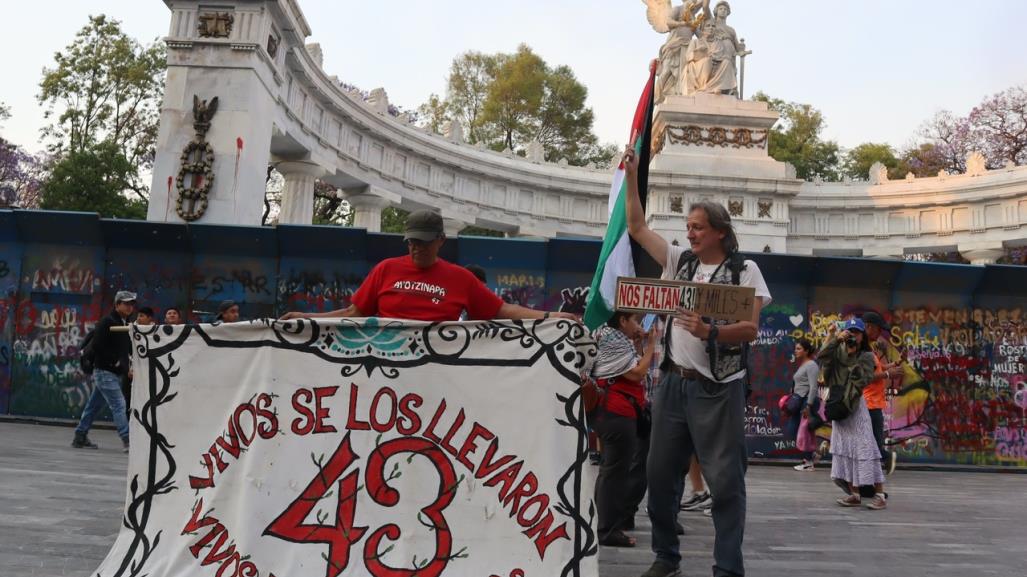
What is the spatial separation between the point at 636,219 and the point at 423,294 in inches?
52.0

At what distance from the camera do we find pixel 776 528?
20.9 feet

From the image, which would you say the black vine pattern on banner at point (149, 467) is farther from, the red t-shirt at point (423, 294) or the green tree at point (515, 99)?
the green tree at point (515, 99)

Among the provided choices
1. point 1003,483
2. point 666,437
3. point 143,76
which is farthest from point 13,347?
point 143,76

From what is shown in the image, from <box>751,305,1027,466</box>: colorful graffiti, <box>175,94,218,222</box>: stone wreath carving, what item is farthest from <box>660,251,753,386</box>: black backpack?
<box>175,94,218,222</box>: stone wreath carving

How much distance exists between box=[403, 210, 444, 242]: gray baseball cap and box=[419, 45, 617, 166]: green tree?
135 ft

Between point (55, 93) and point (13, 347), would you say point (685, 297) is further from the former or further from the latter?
point (55, 93)

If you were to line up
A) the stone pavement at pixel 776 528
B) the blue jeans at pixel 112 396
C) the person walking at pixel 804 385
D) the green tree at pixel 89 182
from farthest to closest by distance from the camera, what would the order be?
the green tree at pixel 89 182 < the person walking at pixel 804 385 < the blue jeans at pixel 112 396 < the stone pavement at pixel 776 528

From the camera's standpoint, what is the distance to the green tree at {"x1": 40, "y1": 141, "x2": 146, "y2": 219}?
27.3 metres

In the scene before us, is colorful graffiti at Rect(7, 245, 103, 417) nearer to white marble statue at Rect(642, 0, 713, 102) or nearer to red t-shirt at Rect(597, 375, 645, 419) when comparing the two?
red t-shirt at Rect(597, 375, 645, 419)

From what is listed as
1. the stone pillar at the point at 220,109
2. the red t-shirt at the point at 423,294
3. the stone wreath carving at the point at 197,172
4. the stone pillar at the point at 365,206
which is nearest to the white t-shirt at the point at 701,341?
the red t-shirt at the point at 423,294

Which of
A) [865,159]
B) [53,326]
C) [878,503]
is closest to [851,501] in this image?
[878,503]

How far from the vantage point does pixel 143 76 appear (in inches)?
1277

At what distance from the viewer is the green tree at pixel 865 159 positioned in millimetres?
47469

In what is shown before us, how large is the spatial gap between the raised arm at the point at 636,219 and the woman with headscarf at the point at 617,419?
3.26ft
